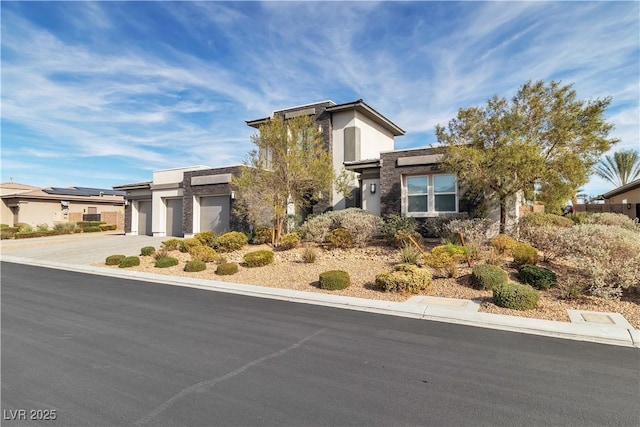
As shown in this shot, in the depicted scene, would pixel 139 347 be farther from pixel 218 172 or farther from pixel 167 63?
pixel 218 172

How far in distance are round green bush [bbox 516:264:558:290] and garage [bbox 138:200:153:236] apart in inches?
970

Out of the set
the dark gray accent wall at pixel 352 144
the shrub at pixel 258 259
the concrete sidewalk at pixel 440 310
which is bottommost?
the concrete sidewalk at pixel 440 310

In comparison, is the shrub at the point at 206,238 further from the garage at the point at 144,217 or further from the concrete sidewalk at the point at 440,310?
the garage at the point at 144,217

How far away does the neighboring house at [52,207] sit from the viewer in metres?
33.1

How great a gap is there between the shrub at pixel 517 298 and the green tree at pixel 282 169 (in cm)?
1001

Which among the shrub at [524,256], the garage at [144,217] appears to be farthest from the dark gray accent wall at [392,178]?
the garage at [144,217]

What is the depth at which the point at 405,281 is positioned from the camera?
8.44m

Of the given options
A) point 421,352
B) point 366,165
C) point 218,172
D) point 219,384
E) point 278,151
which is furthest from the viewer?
point 218,172

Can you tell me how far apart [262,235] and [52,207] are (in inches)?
1203

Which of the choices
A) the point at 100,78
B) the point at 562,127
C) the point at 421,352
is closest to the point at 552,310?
the point at 421,352

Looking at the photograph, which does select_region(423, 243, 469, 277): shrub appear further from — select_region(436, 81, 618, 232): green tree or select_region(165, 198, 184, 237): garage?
select_region(165, 198, 184, 237): garage

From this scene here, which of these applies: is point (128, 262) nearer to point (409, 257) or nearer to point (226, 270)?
point (226, 270)

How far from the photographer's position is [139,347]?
517cm

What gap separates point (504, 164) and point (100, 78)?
53.5ft
